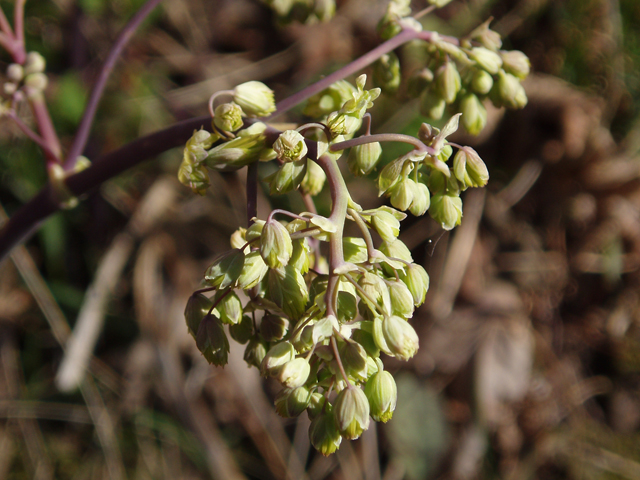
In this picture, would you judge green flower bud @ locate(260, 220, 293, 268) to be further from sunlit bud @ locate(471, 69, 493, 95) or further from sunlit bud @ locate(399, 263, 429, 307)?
sunlit bud @ locate(471, 69, 493, 95)

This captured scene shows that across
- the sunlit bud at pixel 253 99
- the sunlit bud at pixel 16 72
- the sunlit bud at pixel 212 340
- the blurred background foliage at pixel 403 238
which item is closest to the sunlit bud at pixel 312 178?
the sunlit bud at pixel 253 99

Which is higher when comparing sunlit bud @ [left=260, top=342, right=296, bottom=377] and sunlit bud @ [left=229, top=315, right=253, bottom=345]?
sunlit bud @ [left=260, top=342, right=296, bottom=377]

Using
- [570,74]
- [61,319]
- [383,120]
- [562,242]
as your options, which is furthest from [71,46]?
[562,242]

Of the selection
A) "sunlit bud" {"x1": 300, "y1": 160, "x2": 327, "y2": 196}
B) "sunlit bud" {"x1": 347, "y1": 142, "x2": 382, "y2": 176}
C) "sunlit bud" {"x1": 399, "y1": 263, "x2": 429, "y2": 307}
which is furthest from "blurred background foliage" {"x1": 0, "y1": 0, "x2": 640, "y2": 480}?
"sunlit bud" {"x1": 399, "y1": 263, "x2": 429, "y2": 307}

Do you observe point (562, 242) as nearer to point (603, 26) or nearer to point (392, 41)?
point (603, 26)

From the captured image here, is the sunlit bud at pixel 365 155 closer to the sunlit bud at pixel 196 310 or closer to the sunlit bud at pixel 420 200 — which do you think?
the sunlit bud at pixel 420 200

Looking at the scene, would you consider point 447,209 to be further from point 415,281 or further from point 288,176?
point 288,176
